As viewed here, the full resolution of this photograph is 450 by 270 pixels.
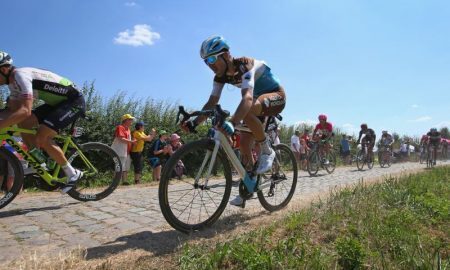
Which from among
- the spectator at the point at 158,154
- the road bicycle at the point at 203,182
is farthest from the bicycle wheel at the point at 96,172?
the spectator at the point at 158,154

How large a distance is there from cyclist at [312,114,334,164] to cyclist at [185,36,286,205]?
9118 millimetres

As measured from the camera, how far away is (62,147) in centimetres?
595

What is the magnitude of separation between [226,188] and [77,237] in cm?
173

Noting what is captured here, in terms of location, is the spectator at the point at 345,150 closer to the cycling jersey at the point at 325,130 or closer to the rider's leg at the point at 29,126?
the cycling jersey at the point at 325,130

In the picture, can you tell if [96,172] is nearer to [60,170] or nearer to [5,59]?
[60,170]

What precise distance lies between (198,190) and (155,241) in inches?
31.6

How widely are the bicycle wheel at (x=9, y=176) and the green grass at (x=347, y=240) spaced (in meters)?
3.10

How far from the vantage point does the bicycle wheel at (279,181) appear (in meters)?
5.45

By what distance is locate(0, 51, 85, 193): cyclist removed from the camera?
196 inches

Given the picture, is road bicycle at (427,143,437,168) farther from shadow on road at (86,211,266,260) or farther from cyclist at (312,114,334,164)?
shadow on road at (86,211,266,260)

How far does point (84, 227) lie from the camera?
4.59 meters

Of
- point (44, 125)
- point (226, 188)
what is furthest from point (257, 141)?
point (44, 125)

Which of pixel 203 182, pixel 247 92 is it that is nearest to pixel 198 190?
pixel 203 182

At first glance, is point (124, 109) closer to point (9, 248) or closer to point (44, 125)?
→ point (44, 125)
